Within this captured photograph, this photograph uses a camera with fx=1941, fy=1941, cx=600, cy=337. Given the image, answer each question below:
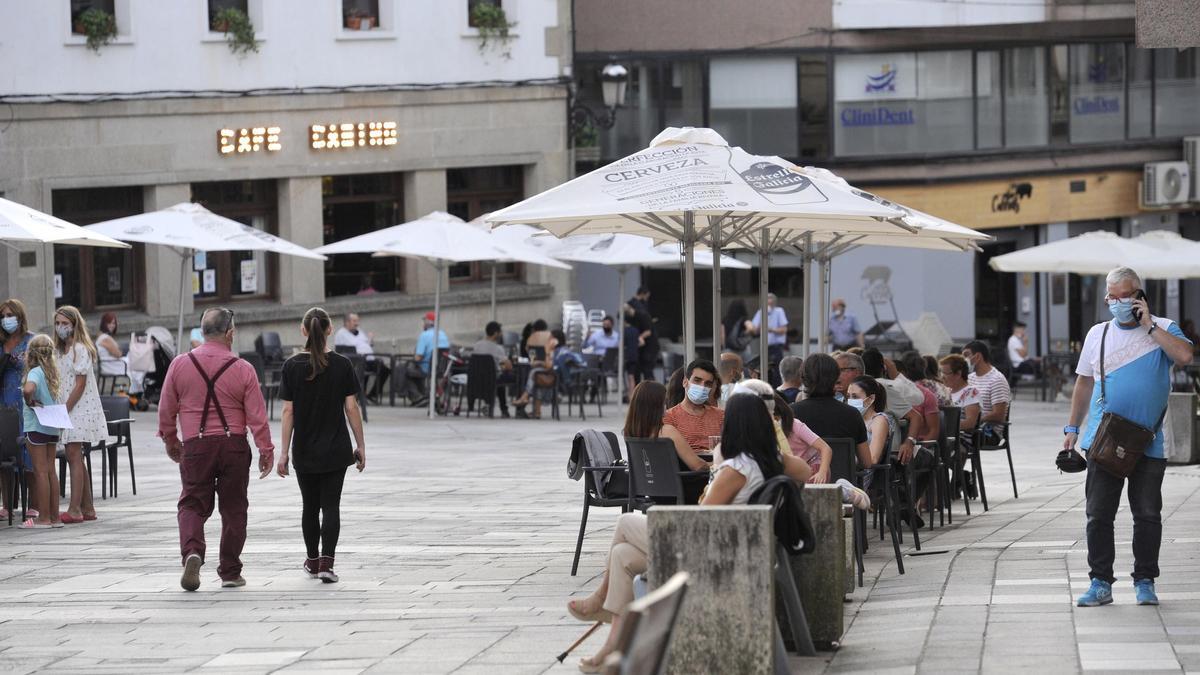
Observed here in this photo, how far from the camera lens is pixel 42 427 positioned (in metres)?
14.1

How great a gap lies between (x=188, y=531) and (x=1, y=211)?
5.70m

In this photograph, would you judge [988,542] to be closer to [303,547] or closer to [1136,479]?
[1136,479]

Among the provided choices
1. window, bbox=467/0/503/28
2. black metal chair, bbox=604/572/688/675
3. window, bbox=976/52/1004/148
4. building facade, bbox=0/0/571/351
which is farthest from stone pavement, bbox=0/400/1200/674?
window, bbox=976/52/1004/148

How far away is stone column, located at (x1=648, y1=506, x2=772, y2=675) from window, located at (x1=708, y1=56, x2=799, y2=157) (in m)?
27.3

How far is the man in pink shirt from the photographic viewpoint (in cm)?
A: 1101

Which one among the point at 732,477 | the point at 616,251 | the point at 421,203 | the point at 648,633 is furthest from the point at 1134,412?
the point at 421,203

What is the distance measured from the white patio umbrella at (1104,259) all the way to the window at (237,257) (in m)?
11.1

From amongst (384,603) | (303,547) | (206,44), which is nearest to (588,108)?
(206,44)

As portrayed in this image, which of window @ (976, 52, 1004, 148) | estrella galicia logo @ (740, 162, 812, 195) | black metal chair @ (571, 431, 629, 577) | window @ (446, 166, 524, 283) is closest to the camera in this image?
black metal chair @ (571, 431, 629, 577)

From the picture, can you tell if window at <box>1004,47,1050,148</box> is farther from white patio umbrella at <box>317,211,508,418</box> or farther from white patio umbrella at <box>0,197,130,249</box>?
white patio umbrella at <box>0,197,130,249</box>

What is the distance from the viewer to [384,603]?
411 inches

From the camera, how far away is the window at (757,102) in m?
34.7

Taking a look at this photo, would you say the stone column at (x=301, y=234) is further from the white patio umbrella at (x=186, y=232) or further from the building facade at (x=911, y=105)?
the building facade at (x=911, y=105)

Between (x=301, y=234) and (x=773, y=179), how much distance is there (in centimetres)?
1835
